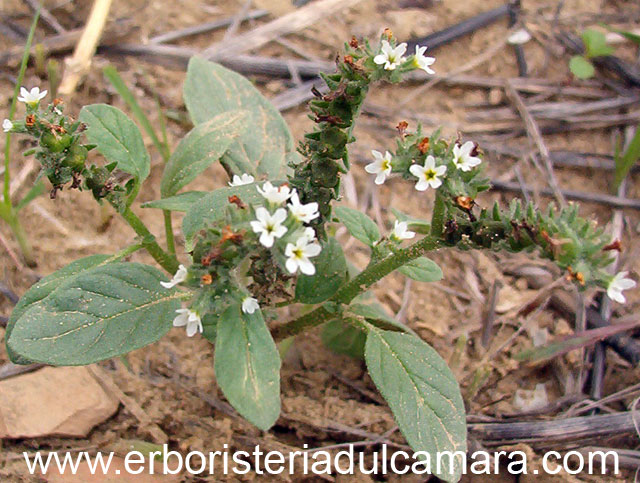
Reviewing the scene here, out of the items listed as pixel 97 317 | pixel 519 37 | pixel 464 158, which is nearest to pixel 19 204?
pixel 97 317

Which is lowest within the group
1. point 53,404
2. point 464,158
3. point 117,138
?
point 53,404

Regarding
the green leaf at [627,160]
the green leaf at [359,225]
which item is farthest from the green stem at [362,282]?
the green leaf at [627,160]

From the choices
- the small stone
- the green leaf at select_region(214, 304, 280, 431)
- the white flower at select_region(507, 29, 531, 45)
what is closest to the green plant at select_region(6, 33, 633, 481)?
the green leaf at select_region(214, 304, 280, 431)

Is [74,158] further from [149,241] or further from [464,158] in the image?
[464,158]

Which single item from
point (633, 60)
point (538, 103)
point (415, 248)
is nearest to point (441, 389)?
point (415, 248)

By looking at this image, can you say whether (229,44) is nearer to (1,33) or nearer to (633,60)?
(1,33)

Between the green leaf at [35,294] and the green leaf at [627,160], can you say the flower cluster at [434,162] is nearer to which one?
the green leaf at [35,294]
